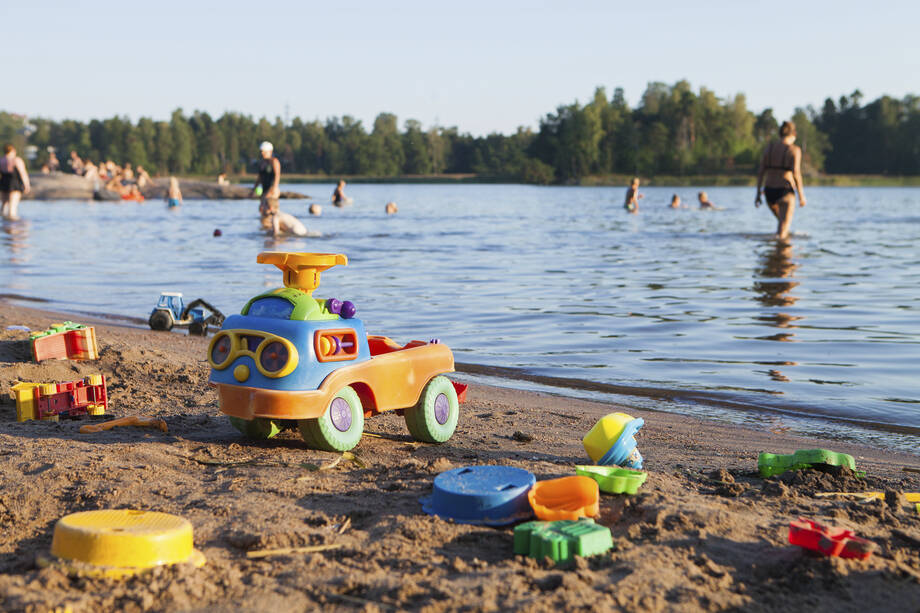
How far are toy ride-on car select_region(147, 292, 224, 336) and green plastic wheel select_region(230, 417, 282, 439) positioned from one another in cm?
440

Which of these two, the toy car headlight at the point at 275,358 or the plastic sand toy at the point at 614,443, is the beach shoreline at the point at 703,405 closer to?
the plastic sand toy at the point at 614,443

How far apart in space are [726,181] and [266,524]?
363 feet

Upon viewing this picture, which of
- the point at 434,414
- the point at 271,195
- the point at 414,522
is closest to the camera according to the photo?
the point at 414,522

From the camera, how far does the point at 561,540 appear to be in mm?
2930

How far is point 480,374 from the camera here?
7.64 metres

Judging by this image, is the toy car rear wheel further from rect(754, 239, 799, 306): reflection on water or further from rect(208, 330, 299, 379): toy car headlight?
rect(754, 239, 799, 306): reflection on water

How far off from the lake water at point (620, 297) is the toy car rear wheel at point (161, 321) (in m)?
2.16

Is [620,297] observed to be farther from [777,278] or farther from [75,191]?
[75,191]

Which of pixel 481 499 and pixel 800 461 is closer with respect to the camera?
pixel 481 499

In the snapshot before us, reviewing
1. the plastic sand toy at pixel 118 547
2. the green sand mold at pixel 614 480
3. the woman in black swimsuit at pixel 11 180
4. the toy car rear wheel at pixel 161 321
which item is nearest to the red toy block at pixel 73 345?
the toy car rear wheel at pixel 161 321

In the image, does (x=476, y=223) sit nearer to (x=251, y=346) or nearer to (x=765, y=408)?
(x=765, y=408)

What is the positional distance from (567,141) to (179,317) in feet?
383

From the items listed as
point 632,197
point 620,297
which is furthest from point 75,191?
point 620,297

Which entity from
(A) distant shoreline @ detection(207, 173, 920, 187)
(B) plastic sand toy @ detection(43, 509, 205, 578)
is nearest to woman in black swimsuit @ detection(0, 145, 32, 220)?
(B) plastic sand toy @ detection(43, 509, 205, 578)
